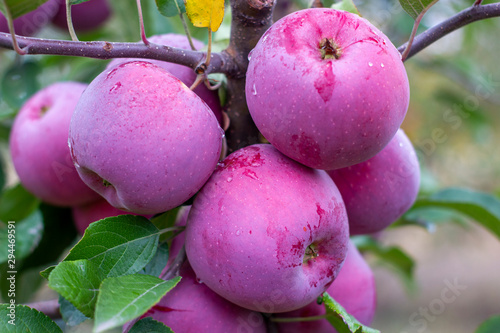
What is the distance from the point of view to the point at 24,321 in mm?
663

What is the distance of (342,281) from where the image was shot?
86 centimetres

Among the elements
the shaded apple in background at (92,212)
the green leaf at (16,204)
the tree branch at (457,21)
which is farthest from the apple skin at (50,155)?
the tree branch at (457,21)

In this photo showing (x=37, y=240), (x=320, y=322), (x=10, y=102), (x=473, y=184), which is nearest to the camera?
(x=320, y=322)

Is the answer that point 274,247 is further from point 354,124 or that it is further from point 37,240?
point 37,240

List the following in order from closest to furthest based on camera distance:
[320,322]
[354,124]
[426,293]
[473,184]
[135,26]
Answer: [354,124] < [320,322] < [135,26] < [426,293] < [473,184]

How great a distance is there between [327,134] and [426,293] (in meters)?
3.96

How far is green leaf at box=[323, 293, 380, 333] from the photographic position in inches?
26.2

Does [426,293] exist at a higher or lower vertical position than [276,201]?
lower

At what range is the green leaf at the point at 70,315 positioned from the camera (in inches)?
30.0

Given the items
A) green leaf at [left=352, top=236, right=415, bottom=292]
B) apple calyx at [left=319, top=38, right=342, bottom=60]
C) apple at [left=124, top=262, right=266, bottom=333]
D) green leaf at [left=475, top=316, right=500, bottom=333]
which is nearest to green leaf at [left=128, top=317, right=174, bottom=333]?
apple at [left=124, top=262, right=266, bottom=333]

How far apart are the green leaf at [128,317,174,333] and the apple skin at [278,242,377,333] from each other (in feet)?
0.81

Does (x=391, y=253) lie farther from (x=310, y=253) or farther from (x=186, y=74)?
(x=186, y=74)

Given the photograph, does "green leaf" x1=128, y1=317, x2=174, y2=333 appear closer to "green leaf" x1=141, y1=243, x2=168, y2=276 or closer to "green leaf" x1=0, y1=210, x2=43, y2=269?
"green leaf" x1=141, y1=243, x2=168, y2=276

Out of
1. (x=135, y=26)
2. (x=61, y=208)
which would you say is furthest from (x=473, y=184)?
(x=61, y=208)
